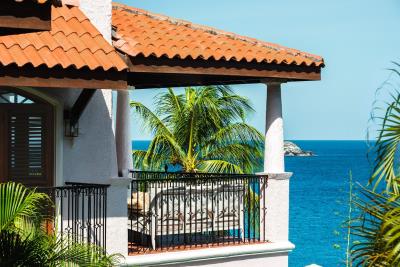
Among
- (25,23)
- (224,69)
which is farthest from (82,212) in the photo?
(25,23)

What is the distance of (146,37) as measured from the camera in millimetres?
14766

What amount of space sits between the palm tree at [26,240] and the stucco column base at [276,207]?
4808 millimetres

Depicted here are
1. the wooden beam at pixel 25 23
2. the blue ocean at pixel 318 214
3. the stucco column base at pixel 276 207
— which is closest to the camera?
the wooden beam at pixel 25 23

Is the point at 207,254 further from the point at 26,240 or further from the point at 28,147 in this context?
the point at 26,240

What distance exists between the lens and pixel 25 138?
13.9 metres

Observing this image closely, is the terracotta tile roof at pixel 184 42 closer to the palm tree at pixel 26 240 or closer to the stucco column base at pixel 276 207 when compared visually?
the stucco column base at pixel 276 207

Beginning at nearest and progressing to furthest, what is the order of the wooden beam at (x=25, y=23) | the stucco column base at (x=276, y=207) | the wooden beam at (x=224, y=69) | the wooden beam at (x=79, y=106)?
the wooden beam at (x=25, y=23) → the wooden beam at (x=79, y=106) → the wooden beam at (x=224, y=69) → the stucco column base at (x=276, y=207)

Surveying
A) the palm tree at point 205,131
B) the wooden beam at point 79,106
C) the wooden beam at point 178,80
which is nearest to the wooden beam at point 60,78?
the wooden beam at point 79,106

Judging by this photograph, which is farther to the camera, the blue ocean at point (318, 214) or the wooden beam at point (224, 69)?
the blue ocean at point (318, 214)

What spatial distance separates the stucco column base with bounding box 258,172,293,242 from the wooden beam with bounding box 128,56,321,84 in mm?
1712

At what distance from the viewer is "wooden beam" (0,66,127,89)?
11.8 meters

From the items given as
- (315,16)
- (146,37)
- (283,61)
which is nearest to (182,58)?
(146,37)

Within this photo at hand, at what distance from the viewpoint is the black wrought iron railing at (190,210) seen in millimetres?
15023

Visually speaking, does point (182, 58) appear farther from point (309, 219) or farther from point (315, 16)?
point (315, 16)
